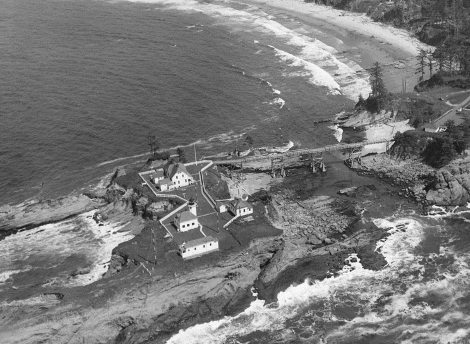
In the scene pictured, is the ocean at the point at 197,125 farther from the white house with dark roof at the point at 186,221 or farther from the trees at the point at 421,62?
the trees at the point at 421,62

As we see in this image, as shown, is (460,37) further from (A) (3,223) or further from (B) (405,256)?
(A) (3,223)

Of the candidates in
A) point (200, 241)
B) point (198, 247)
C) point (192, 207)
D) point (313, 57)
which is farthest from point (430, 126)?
point (313, 57)

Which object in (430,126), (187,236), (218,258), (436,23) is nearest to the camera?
(218,258)

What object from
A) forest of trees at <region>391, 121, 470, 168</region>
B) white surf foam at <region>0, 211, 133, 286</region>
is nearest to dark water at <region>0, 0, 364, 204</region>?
white surf foam at <region>0, 211, 133, 286</region>

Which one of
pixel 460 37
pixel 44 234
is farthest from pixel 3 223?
pixel 460 37

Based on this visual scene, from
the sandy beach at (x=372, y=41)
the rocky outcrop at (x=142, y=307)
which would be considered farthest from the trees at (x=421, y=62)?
the rocky outcrop at (x=142, y=307)

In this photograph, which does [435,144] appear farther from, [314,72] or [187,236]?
[314,72]
